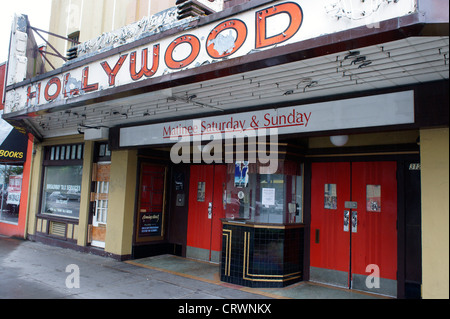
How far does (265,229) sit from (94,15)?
27.1 ft

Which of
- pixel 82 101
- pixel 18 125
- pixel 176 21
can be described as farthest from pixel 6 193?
pixel 176 21

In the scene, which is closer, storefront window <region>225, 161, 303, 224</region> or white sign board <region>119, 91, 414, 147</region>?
white sign board <region>119, 91, 414, 147</region>

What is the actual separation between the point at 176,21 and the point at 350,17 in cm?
313

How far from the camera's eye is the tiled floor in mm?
6179

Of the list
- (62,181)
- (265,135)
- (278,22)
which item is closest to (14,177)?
(62,181)

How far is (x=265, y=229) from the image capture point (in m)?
6.67

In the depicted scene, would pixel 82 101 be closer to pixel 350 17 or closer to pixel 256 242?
pixel 256 242

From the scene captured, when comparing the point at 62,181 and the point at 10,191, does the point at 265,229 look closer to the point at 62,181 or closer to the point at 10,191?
the point at 62,181

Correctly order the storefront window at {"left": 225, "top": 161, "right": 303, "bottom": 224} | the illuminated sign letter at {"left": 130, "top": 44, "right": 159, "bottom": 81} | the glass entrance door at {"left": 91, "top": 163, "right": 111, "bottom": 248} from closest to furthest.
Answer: the illuminated sign letter at {"left": 130, "top": 44, "right": 159, "bottom": 81} → the storefront window at {"left": 225, "top": 161, "right": 303, "bottom": 224} → the glass entrance door at {"left": 91, "top": 163, "right": 111, "bottom": 248}

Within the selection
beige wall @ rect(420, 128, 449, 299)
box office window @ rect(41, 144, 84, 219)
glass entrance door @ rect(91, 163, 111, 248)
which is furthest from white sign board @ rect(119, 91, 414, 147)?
box office window @ rect(41, 144, 84, 219)

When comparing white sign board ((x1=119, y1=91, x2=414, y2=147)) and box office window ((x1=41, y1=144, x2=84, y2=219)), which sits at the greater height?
white sign board ((x1=119, y1=91, x2=414, y2=147))

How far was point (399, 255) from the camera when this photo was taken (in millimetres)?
6047

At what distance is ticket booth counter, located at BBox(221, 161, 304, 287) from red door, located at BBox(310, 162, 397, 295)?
37 centimetres

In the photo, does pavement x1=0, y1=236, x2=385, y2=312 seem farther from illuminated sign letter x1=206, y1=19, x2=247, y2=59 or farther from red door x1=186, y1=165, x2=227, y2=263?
illuminated sign letter x1=206, y1=19, x2=247, y2=59
